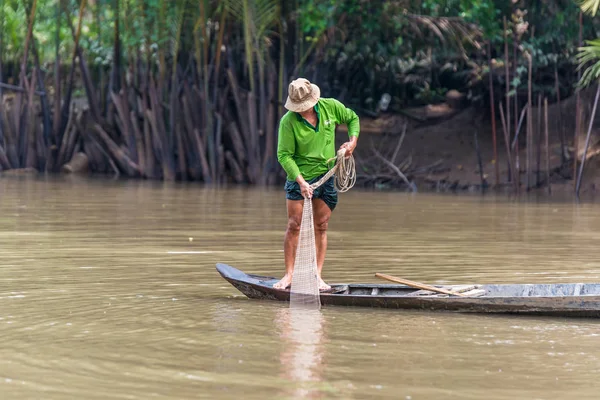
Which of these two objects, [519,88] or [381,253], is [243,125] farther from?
[381,253]

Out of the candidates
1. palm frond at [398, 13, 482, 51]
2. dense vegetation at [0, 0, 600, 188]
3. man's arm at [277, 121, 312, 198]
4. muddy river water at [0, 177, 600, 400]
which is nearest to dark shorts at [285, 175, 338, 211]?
man's arm at [277, 121, 312, 198]

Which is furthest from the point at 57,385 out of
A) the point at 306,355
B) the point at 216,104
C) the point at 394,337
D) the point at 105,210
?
the point at 216,104

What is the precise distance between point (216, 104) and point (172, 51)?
180 cm

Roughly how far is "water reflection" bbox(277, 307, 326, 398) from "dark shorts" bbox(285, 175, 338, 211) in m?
0.96

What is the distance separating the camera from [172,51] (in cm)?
2459

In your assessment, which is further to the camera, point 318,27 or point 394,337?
point 318,27

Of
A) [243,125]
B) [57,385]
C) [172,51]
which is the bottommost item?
[57,385]

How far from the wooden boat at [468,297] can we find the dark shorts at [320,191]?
2.10ft

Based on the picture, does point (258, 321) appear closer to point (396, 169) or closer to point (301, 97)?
point (301, 97)

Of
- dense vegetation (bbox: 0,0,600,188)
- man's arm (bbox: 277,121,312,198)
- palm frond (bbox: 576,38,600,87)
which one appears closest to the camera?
man's arm (bbox: 277,121,312,198)

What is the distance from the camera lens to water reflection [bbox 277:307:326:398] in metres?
5.06

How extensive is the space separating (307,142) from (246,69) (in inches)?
640

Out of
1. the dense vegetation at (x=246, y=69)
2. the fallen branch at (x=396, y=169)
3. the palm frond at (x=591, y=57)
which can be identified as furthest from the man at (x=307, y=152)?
the fallen branch at (x=396, y=169)

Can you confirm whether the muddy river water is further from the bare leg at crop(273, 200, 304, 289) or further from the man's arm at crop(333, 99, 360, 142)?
the man's arm at crop(333, 99, 360, 142)
